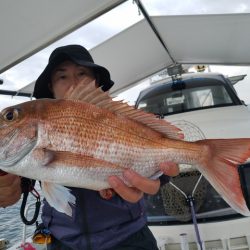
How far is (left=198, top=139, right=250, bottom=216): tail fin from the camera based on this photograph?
1653 mm

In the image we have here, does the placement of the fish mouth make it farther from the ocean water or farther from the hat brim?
the ocean water

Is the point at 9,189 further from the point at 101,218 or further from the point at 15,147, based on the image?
the point at 101,218

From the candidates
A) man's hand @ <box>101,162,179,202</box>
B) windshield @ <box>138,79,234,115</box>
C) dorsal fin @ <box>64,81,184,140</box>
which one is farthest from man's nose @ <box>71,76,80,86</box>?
windshield @ <box>138,79,234,115</box>

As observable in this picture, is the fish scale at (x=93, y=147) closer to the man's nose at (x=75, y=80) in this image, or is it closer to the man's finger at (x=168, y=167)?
the man's finger at (x=168, y=167)

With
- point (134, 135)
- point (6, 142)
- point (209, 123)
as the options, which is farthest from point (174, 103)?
point (6, 142)

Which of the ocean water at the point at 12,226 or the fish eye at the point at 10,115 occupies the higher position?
the fish eye at the point at 10,115

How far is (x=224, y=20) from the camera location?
4.97m

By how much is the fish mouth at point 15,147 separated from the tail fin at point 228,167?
94 cm

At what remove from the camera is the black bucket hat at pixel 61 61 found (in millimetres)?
2361

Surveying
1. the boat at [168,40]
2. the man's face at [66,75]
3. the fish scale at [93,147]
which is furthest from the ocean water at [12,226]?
the fish scale at [93,147]

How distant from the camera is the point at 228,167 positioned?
5.62ft

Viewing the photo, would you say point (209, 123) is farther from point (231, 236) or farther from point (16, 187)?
point (16, 187)

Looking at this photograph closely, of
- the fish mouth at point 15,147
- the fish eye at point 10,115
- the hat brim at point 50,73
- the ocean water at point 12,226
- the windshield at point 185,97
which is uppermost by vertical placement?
the windshield at point 185,97

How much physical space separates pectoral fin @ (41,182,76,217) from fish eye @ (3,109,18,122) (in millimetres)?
372
